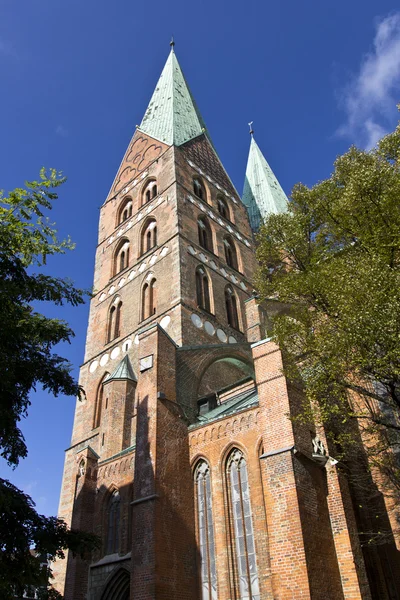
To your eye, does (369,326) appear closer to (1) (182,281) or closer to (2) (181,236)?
(1) (182,281)

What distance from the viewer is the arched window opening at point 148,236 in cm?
2490

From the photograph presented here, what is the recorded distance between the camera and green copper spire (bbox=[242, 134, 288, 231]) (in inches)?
1527

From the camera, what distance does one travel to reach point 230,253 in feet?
89.8

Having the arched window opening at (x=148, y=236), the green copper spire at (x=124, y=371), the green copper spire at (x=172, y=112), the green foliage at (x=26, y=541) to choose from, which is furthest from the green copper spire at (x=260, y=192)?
the green foliage at (x=26, y=541)

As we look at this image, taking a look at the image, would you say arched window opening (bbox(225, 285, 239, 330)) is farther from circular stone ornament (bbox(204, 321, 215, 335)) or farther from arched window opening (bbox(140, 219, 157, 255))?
arched window opening (bbox(140, 219, 157, 255))

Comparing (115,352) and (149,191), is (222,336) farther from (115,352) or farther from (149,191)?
(149,191)

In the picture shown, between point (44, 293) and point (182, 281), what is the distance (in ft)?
34.5

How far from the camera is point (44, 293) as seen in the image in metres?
11.0

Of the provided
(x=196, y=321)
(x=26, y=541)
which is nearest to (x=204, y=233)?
(x=196, y=321)

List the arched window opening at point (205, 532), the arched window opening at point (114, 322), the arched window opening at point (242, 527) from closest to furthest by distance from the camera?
1. the arched window opening at point (242, 527)
2. the arched window opening at point (205, 532)
3. the arched window opening at point (114, 322)

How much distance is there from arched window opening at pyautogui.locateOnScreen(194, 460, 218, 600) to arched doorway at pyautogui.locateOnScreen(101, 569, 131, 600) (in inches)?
104

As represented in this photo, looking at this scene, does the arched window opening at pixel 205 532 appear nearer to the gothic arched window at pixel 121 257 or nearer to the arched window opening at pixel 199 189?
the gothic arched window at pixel 121 257

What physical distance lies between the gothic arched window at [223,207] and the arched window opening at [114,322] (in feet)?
30.1

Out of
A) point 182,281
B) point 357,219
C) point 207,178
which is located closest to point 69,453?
point 182,281
